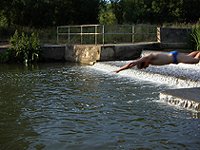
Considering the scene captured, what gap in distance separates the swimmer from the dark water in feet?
10.1

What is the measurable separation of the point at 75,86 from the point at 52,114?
3.76m

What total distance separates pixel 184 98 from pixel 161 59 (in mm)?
5528

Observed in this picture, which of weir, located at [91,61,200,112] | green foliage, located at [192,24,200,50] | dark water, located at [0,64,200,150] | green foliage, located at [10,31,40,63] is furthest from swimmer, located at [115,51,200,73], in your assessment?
green foliage, located at [10,31,40,63]

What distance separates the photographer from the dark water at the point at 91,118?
19.1 ft

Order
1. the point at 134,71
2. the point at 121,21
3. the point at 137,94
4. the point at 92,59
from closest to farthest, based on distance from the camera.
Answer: the point at 137,94
the point at 134,71
the point at 92,59
the point at 121,21

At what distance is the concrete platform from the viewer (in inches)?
302

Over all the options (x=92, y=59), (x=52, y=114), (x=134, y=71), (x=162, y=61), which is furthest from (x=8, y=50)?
(x=162, y=61)

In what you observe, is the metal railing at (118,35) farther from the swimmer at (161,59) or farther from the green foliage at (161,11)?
the swimmer at (161,59)

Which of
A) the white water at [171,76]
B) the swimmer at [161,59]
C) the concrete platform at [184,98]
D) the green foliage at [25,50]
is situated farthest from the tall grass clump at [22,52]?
the swimmer at [161,59]

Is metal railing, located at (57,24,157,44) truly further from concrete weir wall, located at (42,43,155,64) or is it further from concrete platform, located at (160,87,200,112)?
concrete platform, located at (160,87,200,112)

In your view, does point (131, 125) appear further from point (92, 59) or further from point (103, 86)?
point (92, 59)

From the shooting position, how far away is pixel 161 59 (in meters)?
2.61

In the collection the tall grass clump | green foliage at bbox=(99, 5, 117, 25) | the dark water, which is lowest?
the dark water

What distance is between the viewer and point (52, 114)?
25.3 feet
